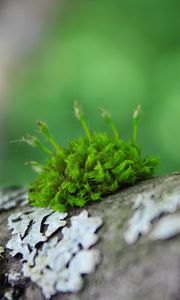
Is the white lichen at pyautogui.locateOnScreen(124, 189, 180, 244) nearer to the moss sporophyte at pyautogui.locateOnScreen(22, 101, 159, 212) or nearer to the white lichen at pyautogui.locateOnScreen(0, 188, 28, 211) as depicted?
the moss sporophyte at pyautogui.locateOnScreen(22, 101, 159, 212)

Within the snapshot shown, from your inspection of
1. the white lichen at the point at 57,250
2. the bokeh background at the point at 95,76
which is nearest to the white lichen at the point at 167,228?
the white lichen at the point at 57,250

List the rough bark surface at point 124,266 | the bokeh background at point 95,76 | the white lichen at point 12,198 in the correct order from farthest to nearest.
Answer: the bokeh background at point 95,76 → the white lichen at point 12,198 → the rough bark surface at point 124,266

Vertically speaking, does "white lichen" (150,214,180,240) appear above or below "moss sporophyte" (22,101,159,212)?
below

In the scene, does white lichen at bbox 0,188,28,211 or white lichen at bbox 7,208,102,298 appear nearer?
white lichen at bbox 7,208,102,298

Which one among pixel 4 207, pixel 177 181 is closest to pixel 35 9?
pixel 4 207

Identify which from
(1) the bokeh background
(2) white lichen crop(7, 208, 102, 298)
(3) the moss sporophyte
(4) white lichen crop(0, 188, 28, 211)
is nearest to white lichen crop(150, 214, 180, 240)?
(2) white lichen crop(7, 208, 102, 298)

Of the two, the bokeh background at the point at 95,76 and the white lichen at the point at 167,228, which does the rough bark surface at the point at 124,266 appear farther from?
the bokeh background at the point at 95,76

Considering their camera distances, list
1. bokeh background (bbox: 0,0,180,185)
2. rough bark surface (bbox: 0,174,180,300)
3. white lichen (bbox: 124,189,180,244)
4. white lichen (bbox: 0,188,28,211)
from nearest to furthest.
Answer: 1. rough bark surface (bbox: 0,174,180,300)
2. white lichen (bbox: 124,189,180,244)
3. white lichen (bbox: 0,188,28,211)
4. bokeh background (bbox: 0,0,180,185)
